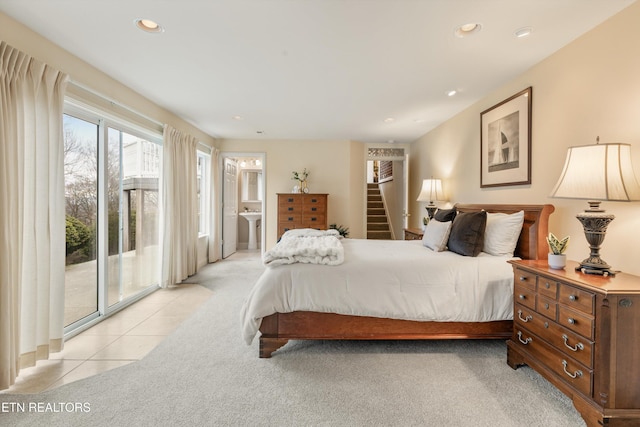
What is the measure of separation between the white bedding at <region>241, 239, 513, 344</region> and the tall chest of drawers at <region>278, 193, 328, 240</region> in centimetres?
329

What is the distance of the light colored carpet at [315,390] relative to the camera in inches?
64.2

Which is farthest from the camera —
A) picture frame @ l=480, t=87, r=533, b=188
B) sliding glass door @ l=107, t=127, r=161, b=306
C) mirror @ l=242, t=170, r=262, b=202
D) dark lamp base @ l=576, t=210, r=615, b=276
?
mirror @ l=242, t=170, r=262, b=202

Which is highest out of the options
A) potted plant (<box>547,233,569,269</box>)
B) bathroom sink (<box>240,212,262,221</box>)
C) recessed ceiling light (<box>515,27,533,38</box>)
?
recessed ceiling light (<box>515,27,533,38</box>)

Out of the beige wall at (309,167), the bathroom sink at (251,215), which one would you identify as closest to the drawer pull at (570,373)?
the beige wall at (309,167)

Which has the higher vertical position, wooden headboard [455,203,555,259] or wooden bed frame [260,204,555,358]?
wooden headboard [455,203,555,259]

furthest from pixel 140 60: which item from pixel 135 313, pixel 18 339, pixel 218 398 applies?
pixel 218 398

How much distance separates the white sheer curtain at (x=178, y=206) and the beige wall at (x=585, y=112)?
3979 millimetres

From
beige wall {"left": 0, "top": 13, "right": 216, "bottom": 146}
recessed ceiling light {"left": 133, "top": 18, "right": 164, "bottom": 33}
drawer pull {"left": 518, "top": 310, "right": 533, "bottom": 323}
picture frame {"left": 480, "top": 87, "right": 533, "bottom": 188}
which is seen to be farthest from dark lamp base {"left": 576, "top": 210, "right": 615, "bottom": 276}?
beige wall {"left": 0, "top": 13, "right": 216, "bottom": 146}

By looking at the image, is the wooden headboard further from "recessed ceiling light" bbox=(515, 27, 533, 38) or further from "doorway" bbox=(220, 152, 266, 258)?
"doorway" bbox=(220, 152, 266, 258)

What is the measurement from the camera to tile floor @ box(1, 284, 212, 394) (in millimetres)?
2027

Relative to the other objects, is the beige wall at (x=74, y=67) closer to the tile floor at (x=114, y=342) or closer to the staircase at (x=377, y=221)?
the tile floor at (x=114, y=342)

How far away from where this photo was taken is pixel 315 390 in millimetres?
1877

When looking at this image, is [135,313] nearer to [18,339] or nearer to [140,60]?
[18,339]

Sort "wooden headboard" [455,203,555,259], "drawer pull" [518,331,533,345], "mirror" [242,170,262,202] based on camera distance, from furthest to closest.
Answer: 1. "mirror" [242,170,262,202]
2. "wooden headboard" [455,203,555,259]
3. "drawer pull" [518,331,533,345]
